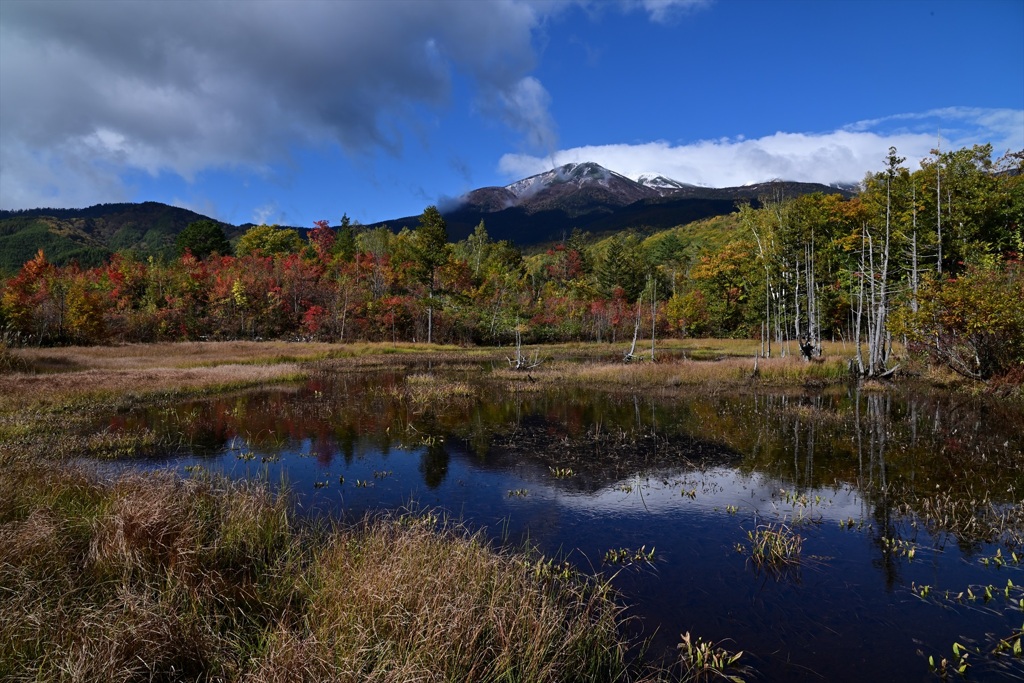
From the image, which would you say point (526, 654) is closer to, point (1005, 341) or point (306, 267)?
point (1005, 341)

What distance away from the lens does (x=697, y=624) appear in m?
7.20

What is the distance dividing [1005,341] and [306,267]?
7326 centimetres

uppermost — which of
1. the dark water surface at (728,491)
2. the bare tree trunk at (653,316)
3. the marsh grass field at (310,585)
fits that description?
the bare tree trunk at (653,316)

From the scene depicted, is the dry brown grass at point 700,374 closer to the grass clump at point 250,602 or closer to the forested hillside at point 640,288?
the forested hillside at point 640,288

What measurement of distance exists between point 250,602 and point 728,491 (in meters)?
10.5

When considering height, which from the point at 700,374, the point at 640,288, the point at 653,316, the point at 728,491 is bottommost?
the point at 728,491

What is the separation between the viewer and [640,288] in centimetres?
8700

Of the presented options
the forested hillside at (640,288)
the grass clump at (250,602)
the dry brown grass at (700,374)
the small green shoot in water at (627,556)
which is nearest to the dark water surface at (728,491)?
the small green shoot in water at (627,556)

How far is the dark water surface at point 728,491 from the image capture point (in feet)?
23.5

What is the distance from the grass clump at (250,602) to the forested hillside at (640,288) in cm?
2682

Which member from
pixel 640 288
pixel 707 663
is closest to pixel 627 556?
pixel 707 663

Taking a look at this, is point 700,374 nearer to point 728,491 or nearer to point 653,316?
point 653,316

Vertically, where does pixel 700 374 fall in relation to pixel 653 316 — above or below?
below

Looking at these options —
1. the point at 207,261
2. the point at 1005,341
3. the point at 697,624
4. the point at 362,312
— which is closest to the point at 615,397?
the point at 1005,341
